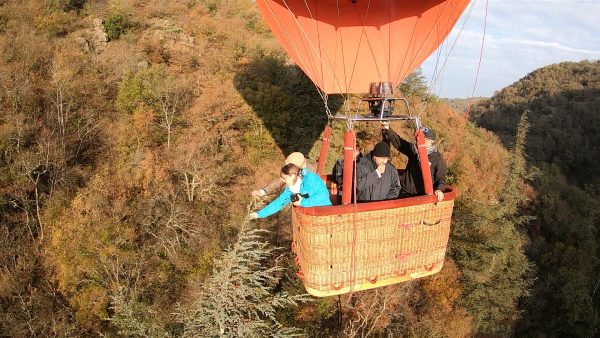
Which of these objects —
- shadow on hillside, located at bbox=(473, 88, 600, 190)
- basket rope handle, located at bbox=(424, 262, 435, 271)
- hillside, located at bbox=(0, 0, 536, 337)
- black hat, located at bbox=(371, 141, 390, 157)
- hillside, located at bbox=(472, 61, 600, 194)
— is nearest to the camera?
black hat, located at bbox=(371, 141, 390, 157)

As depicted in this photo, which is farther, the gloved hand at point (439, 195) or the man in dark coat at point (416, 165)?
the man in dark coat at point (416, 165)

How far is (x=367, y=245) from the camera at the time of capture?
2.98m

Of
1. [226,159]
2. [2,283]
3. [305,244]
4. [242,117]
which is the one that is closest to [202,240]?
[226,159]

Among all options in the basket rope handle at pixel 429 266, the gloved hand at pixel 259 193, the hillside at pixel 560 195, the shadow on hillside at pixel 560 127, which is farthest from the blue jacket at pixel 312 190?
the shadow on hillside at pixel 560 127

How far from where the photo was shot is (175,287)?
599 inches

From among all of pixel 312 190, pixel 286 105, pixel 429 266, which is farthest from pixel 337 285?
pixel 286 105

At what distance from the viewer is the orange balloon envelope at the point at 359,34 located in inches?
164

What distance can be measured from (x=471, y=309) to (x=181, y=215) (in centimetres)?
1371

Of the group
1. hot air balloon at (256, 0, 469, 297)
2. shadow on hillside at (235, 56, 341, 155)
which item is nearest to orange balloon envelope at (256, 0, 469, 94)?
hot air balloon at (256, 0, 469, 297)

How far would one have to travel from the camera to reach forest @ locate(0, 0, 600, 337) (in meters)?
14.9

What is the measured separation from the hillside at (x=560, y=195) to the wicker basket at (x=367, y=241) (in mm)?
20924

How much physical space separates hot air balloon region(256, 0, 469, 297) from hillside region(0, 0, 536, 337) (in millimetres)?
9767

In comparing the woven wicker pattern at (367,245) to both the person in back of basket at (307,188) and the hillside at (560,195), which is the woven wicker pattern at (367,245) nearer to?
the person in back of basket at (307,188)

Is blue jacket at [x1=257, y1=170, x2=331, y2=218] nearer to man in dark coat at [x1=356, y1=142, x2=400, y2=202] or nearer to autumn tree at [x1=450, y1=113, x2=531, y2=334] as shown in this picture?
man in dark coat at [x1=356, y1=142, x2=400, y2=202]
